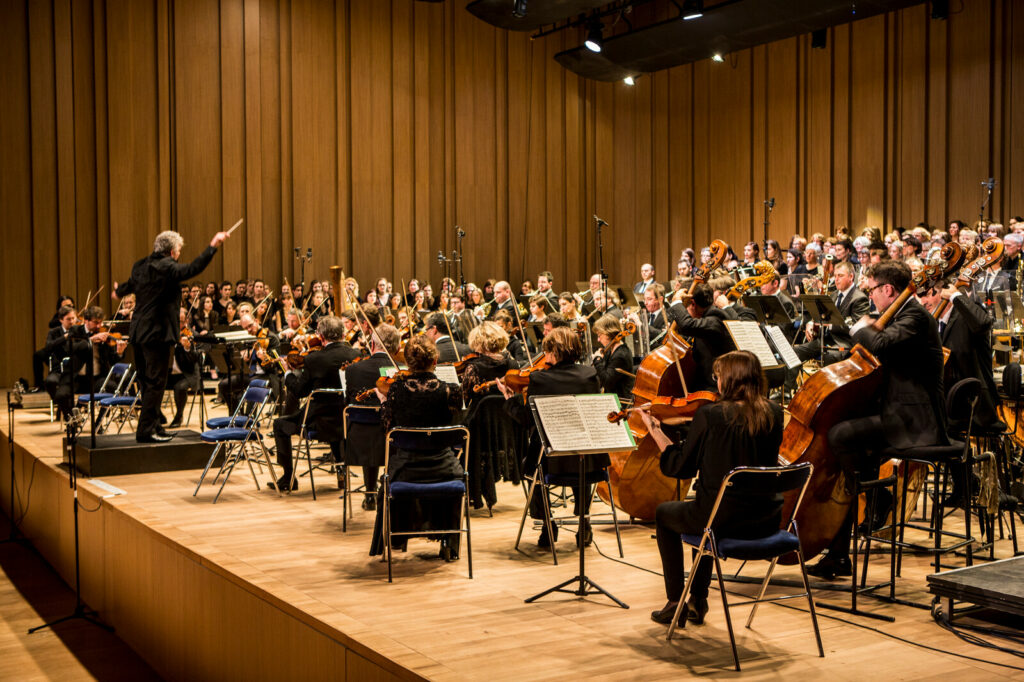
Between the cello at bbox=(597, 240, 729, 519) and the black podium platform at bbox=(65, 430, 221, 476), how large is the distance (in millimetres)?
3405

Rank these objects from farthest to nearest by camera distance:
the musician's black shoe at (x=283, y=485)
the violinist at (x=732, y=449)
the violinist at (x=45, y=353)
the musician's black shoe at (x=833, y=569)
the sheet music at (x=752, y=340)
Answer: the violinist at (x=45, y=353)
the musician's black shoe at (x=283, y=485)
the sheet music at (x=752, y=340)
the musician's black shoe at (x=833, y=569)
the violinist at (x=732, y=449)

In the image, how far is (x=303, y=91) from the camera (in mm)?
15039

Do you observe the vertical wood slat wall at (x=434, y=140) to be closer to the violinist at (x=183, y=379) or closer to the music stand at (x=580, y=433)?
the violinist at (x=183, y=379)

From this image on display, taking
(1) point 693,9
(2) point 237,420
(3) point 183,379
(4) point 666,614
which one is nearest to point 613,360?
(4) point 666,614

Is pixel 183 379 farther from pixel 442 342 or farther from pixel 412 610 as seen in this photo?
pixel 412 610

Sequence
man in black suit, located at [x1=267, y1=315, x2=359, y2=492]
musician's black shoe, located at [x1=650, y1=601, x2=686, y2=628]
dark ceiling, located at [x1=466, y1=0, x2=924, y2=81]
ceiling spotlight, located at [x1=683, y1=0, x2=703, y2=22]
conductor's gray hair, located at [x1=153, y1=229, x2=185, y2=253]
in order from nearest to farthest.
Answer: musician's black shoe, located at [x1=650, y1=601, x2=686, y2=628] < man in black suit, located at [x1=267, y1=315, x2=359, y2=492] < conductor's gray hair, located at [x1=153, y1=229, x2=185, y2=253] < ceiling spotlight, located at [x1=683, y1=0, x2=703, y2=22] < dark ceiling, located at [x1=466, y1=0, x2=924, y2=81]

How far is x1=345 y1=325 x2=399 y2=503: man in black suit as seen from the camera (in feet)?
19.2

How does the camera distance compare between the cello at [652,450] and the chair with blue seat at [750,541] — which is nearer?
the chair with blue seat at [750,541]

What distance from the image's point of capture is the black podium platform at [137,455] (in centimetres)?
709

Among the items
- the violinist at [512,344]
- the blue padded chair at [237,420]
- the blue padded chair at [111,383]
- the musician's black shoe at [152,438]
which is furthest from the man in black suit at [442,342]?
the blue padded chair at [111,383]

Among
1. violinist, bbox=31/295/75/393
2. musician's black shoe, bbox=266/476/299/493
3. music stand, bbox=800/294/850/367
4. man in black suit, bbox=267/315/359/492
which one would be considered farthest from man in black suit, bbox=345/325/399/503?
violinist, bbox=31/295/75/393

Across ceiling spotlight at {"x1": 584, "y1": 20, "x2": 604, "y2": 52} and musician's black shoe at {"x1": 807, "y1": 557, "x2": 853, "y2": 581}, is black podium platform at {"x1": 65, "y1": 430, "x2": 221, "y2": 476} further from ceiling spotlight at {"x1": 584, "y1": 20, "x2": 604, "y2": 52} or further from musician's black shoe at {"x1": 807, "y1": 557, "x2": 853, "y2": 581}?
ceiling spotlight at {"x1": 584, "y1": 20, "x2": 604, "y2": 52}

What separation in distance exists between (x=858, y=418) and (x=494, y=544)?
2.07 metres

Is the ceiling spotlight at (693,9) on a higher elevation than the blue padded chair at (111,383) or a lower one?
higher
